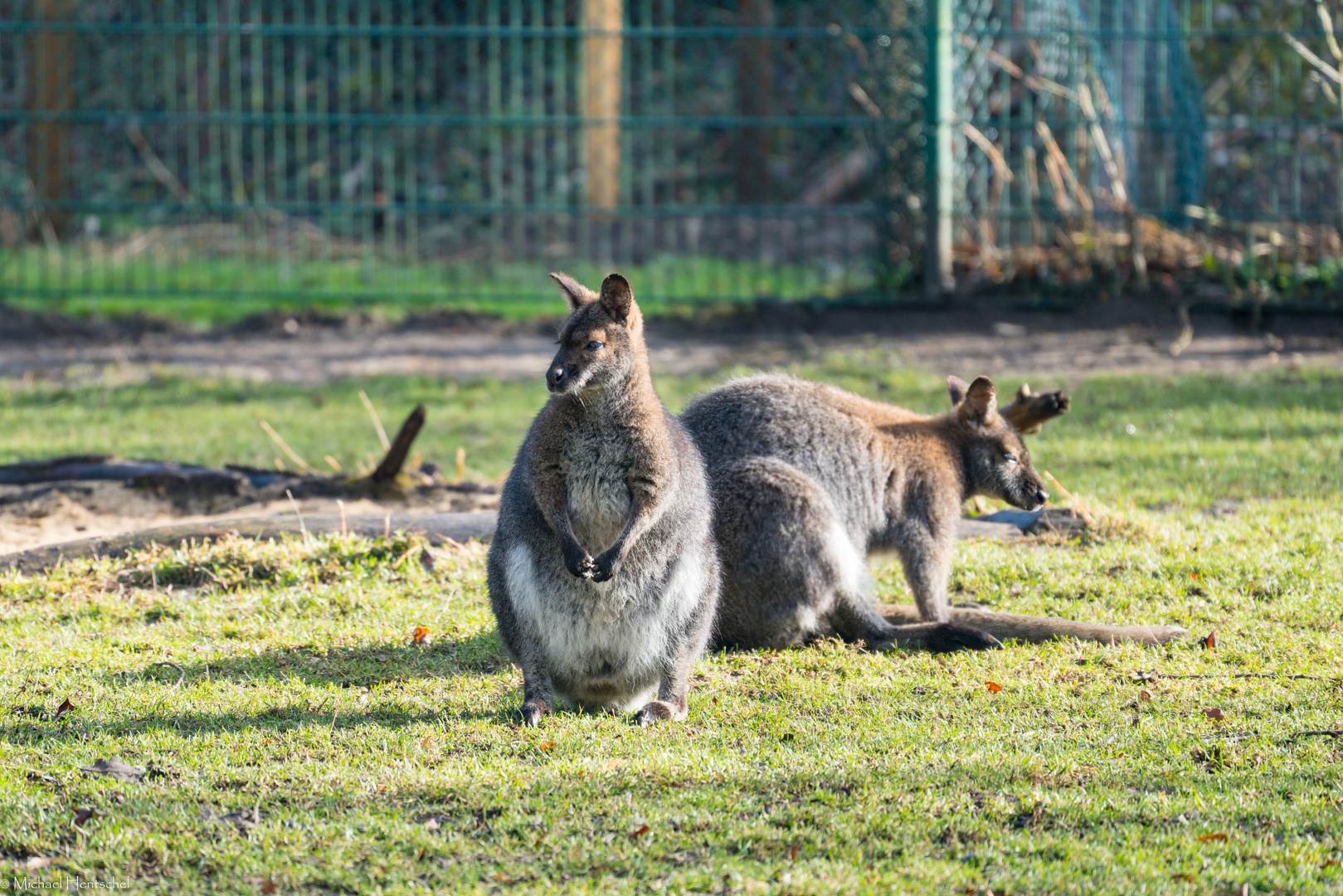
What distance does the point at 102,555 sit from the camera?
237 inches

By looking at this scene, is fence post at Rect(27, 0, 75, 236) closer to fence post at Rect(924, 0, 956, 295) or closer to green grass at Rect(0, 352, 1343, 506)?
green grass at Rect(0, 352, 1343, 506)

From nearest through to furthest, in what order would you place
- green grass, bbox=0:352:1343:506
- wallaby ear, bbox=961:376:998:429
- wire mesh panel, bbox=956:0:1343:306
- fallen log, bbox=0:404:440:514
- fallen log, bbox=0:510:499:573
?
1. wallaby ear, bbox=961:376:998:429
2. fallen log, bbox=0:510:499:573
3. fallen log, bbox=0:404:440:514
4. green grass, bbox=0:352:1343:506
5. wire mesh panel, bbox=956:0:1343:306

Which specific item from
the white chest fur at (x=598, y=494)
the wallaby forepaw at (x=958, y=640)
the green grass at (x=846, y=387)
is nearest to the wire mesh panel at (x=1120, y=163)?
the green grass at (x=846, y=387)

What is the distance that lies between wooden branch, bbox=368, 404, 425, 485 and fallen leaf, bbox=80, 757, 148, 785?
9.71 ft

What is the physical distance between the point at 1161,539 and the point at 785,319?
5.67m

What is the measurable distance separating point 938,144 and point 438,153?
7491 mm

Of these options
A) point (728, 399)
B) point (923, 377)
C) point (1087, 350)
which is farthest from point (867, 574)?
point (1087, 350)

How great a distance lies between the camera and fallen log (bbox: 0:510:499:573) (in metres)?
6.02

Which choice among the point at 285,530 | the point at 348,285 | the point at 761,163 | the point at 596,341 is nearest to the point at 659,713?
the point at 596,341

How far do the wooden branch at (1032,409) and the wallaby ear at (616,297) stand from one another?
2393mm

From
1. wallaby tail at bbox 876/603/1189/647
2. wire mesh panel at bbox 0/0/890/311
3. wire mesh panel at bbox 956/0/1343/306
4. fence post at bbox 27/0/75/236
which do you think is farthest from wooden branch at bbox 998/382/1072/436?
fence post at bbox 27/0/75/236

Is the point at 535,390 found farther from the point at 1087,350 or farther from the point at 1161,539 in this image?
the point at 1161,539

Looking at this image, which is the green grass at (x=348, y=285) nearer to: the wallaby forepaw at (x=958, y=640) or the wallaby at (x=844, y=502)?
the wallaby at (x=844, y=502)

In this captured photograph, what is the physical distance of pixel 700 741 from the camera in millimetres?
4016
